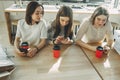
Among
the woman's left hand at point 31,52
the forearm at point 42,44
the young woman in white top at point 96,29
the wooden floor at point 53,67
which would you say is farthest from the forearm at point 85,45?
the woman's left hand at point 31,52

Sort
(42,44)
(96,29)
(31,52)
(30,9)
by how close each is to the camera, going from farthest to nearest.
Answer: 1. (96,29)
2. (30,9)
3. (42,44)
4. (31,52)

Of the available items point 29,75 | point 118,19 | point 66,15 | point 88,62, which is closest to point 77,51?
point 88,62

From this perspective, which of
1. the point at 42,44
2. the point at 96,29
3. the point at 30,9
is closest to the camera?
the point at 42,44

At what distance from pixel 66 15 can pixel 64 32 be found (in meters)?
0.24

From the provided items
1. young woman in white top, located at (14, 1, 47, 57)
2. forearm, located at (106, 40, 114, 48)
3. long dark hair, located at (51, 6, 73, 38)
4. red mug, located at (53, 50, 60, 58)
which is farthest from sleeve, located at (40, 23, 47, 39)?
forearm, located at (106, 40, 114, 48)

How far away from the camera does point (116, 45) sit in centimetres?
151

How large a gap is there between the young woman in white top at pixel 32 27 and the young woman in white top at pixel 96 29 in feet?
1.36

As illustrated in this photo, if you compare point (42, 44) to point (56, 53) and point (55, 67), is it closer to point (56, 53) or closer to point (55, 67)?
point (56, 53)

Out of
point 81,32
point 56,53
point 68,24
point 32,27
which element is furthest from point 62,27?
point 56,53

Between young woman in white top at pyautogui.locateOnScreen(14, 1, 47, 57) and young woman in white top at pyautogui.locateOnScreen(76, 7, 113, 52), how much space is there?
414 millimetres

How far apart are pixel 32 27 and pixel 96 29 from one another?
743 mm

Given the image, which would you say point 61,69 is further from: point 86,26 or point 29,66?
Answer: point 86,26

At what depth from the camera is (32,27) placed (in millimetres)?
1676

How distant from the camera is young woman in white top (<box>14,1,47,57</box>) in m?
1.60
